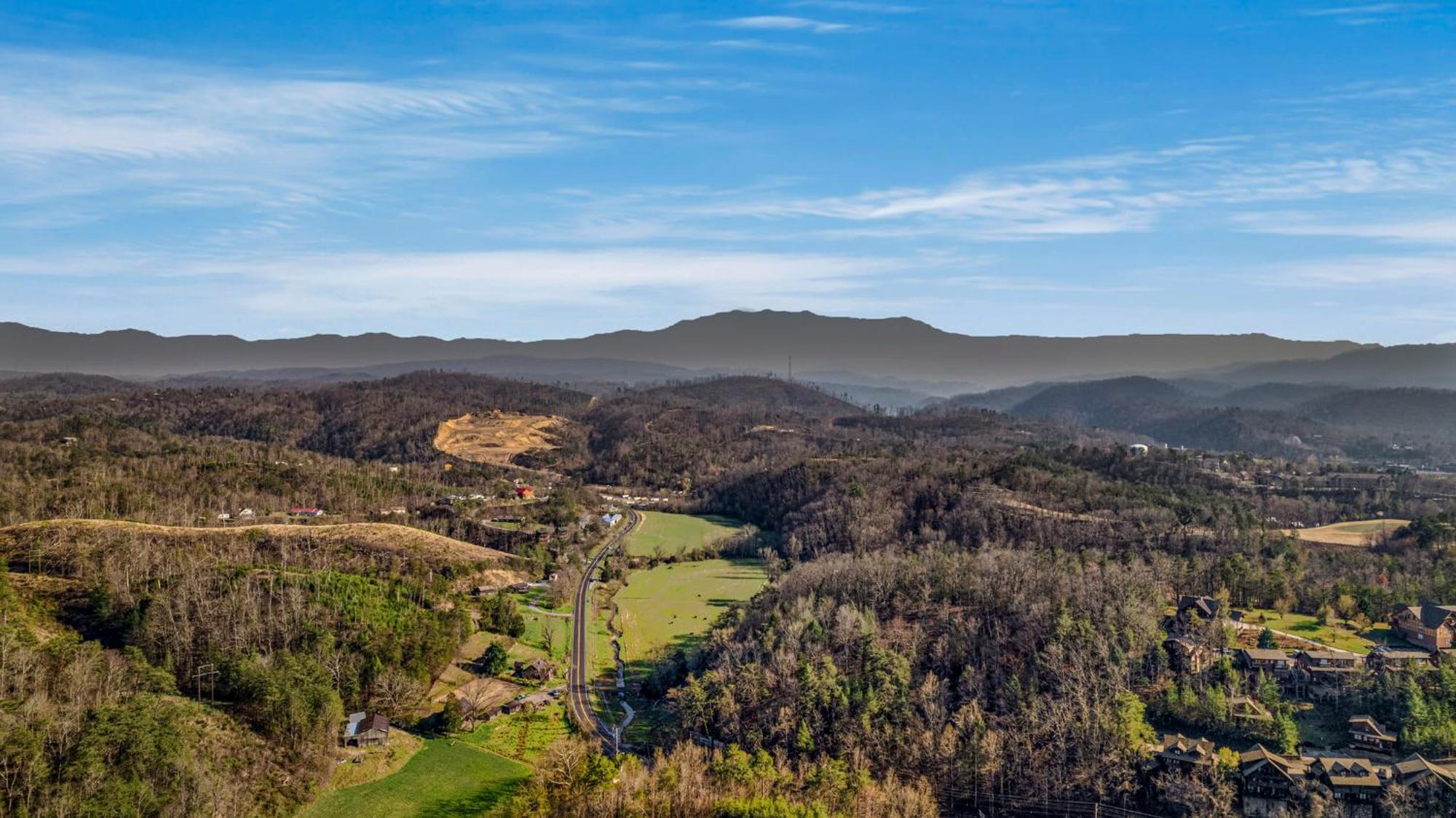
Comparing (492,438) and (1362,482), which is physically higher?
(492,438)

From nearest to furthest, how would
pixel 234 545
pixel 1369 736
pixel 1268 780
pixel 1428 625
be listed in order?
pixel 1268 780 < pixel 1369 736 < pixel 1428 625 < pixel 234 545

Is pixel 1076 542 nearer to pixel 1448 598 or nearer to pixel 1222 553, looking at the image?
pixel 1222 553

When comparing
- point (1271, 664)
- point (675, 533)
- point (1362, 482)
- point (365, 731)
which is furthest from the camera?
point (1362, 482)

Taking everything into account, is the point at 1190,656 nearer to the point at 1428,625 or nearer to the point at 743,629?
the point at 1428,625

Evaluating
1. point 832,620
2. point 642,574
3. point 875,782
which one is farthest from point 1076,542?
point 875,782

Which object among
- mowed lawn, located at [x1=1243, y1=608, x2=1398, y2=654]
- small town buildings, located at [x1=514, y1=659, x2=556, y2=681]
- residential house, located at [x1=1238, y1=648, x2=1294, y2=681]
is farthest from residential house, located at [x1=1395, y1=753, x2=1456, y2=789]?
small town buildings, located at [x1=514, y1=659, x2=556, y2=681]

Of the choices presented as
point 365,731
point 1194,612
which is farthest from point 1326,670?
point 365,731
